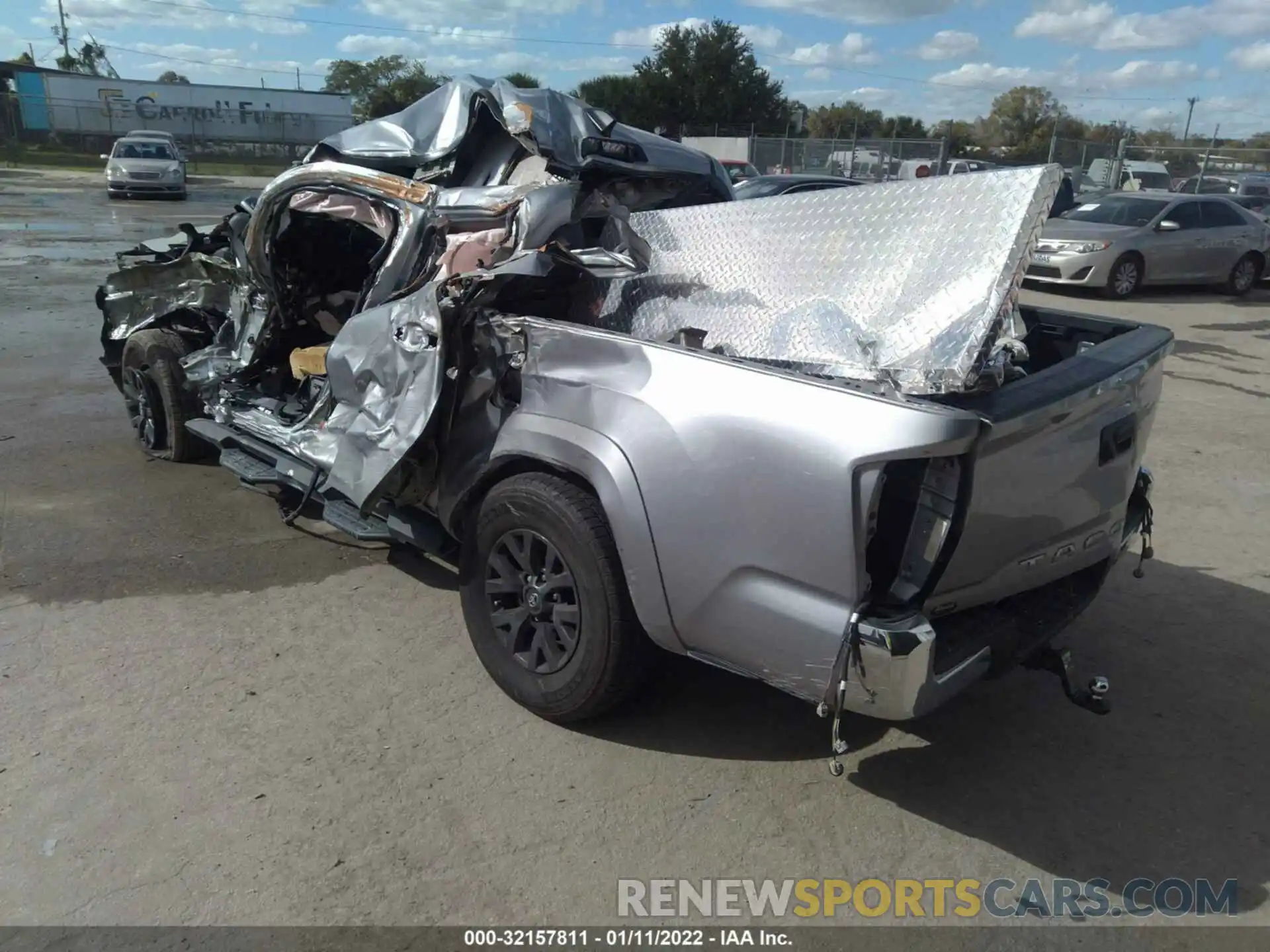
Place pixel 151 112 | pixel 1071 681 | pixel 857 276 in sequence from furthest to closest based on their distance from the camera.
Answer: pixel 151 112 < pixel 857 276 < pixel 1071 681

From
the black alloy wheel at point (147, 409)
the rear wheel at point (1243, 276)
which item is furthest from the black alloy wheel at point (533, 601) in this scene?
the rear wheel at point (1243, 276)

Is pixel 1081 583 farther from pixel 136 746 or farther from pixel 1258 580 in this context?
pixel 136 746

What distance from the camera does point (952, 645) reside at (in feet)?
9.35

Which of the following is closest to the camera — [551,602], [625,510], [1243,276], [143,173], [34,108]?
[625,510]

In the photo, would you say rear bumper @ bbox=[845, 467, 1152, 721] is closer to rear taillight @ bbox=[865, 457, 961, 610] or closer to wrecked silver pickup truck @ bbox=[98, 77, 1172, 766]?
wrecked silver pickup truck @ bbox=[98, 77, 1172, 766]

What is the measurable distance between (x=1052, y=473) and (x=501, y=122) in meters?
2.76

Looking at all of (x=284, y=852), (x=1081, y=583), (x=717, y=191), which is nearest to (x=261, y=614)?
(x=284, y=852)

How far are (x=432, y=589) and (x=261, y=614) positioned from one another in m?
0.75

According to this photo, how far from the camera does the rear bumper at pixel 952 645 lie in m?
2.57

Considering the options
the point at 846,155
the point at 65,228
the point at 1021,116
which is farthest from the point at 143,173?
the point at 1021,116

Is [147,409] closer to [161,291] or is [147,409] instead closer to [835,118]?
[161,291]

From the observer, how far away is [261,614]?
13.9ft
